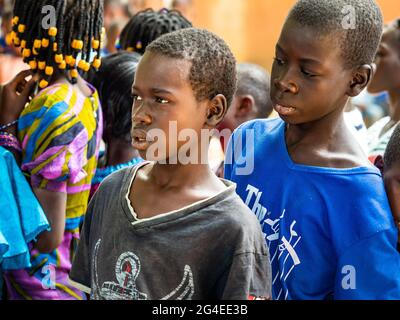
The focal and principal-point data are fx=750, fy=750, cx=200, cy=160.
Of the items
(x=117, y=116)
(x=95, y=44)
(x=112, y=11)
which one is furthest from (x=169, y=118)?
(x=112, y=11)

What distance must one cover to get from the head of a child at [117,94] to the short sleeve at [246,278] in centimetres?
152

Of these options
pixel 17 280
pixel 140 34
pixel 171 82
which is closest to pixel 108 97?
pixel 140 34

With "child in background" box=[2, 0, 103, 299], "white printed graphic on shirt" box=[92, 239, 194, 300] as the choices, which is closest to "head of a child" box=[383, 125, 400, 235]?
"white printed graphic on shirt" box=[92, 239, 194, 300]

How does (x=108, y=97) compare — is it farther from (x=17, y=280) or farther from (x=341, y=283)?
(x=341, y=283)

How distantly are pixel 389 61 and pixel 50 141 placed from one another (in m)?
1.98

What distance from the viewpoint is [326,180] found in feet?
7.01

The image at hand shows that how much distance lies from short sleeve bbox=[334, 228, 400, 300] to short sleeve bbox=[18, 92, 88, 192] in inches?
46.1

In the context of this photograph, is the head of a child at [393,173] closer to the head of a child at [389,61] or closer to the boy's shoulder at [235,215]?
the boy's shoulder at [235,215]

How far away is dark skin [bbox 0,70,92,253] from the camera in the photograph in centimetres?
279

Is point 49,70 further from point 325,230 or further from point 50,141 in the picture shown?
point 325,230

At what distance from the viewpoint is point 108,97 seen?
11.0 ft

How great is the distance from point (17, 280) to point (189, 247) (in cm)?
124

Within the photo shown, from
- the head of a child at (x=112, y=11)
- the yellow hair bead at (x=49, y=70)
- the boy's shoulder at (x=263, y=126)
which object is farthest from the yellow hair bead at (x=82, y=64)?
the head of a child at (x=112, y=11)

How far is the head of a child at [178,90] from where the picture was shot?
198 centimetres
